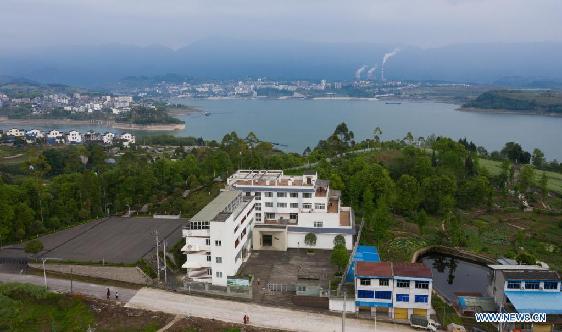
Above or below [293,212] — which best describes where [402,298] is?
below

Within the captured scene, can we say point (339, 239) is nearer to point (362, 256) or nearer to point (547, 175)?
point (362, 256)

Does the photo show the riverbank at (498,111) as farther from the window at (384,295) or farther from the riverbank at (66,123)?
the window at (384,295)

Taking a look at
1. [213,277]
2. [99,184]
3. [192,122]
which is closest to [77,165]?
[99,184]

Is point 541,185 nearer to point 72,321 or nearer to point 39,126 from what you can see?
point 72,321

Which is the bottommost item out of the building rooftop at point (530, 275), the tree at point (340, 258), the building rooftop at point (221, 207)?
the tree at point (340, 258)

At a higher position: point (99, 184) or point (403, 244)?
point (99, 184)

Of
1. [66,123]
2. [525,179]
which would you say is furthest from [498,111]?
[66,123]

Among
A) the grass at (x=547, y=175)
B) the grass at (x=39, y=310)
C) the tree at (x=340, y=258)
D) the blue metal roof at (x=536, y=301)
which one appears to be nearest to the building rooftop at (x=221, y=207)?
the tree at (x=340, y=258)
